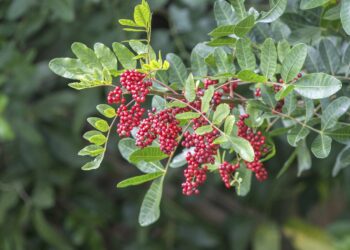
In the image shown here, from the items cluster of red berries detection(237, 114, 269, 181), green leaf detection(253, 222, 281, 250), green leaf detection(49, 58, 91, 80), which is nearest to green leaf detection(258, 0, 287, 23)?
cluster of red berries detection(237, 114, 269, 181)

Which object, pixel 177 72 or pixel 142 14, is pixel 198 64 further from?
pixel 142 14

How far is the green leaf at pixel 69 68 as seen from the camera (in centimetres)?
84

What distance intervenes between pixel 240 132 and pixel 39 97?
Result: 1350 millimetres

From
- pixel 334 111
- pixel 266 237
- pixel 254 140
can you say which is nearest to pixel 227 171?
pixel 254 140

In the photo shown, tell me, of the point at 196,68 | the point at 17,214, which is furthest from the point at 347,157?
the point at 17,214

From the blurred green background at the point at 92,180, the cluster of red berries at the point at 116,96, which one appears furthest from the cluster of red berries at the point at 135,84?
the blurred green background at the point at 92,180

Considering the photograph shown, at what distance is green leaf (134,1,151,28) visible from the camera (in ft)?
2.58

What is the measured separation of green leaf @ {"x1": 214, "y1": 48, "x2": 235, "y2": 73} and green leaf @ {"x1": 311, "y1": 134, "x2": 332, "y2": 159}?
0.46 feet

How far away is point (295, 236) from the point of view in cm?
229

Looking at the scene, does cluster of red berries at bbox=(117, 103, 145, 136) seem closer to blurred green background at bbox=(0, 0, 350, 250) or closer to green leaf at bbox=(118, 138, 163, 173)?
green leaf at bbox=(118, 138, 163, 173)

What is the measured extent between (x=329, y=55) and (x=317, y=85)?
0.18m

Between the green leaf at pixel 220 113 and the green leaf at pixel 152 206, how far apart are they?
0.15 m

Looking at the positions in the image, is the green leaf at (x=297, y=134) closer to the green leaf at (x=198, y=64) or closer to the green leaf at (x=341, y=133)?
the green leaf at (x=341, y=133)

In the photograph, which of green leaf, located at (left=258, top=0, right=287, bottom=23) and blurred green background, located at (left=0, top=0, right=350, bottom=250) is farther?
blurred green background, located at (left=0, top=0, right=350, bottom=250)
